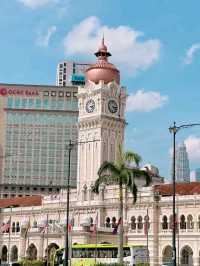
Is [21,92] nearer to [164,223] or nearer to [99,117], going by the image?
[99,117]

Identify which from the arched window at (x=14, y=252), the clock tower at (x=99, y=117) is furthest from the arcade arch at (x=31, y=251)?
the clock tower at (x=99, y=117)

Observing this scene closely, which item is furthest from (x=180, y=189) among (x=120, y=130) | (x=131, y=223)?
(x=120, y=130)

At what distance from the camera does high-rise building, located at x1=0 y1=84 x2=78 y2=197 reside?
161875 mm

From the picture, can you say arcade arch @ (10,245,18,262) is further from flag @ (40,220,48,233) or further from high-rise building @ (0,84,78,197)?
high-rise building @ (0,84,78,197)

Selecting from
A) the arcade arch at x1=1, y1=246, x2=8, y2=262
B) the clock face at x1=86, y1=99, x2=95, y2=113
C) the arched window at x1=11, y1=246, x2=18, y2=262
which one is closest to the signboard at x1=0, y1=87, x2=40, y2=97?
the clock face at x1=86, y1=99, x2=95, y2=113

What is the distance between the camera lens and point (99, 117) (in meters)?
102

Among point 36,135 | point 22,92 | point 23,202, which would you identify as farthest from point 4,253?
point 22,92

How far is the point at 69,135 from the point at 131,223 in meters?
71.9

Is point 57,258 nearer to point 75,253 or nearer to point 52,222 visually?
point 75,253

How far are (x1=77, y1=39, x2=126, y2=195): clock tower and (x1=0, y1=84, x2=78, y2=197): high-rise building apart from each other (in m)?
55.9

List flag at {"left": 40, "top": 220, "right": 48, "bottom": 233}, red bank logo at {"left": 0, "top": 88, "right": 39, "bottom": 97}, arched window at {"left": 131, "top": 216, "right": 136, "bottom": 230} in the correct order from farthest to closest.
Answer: red bank logo at {"left": 0, "top": 88, "right": 39, "bottom": 97}, arched window at {"left": 131, "top": 216, "right": 136, "bottom": 230}, flag at {"left": 40, "top": 220, "right": 48, "bottom": 233}

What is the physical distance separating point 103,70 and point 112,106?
239 inches

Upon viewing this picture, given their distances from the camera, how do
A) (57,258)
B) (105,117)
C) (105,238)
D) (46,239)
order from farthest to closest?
(105,117)
(46,239)
(105,238)
(57,258)

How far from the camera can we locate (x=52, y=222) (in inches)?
→ 4016
